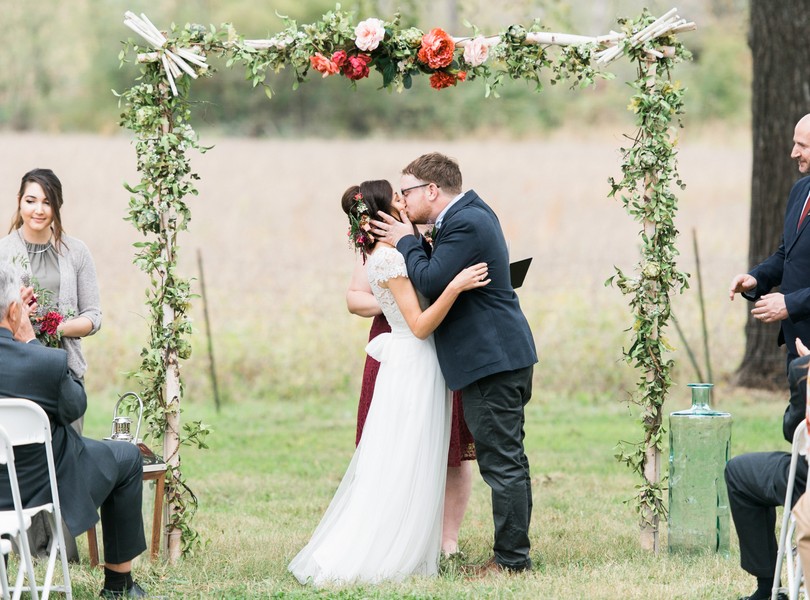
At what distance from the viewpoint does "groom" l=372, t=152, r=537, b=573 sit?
16.6 feet

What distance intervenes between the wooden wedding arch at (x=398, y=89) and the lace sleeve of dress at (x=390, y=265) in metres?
1.00

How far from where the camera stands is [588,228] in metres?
18.8

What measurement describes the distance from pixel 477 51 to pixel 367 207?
104 centimetres

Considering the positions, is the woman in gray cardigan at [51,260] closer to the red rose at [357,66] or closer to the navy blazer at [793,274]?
the red rose at [357,66]

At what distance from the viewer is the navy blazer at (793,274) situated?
16.9 feet

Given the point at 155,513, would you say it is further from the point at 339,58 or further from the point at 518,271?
the point at 339,58

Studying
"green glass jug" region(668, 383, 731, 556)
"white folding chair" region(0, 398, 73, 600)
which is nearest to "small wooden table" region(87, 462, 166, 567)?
"white folding chair" region(0, 398, 73, 600)

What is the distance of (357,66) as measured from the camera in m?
5.52

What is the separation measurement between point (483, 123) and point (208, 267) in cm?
1511

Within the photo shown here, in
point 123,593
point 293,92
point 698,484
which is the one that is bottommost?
point 123,593

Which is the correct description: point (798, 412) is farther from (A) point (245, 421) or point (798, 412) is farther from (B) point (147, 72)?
(A) point (245, 421)

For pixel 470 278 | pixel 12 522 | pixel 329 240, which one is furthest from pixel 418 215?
pixel 329 240

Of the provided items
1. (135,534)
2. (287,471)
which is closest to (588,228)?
(287,471)

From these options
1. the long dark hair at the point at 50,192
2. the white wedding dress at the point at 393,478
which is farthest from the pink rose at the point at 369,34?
the long dark hair at the point at 50,192
